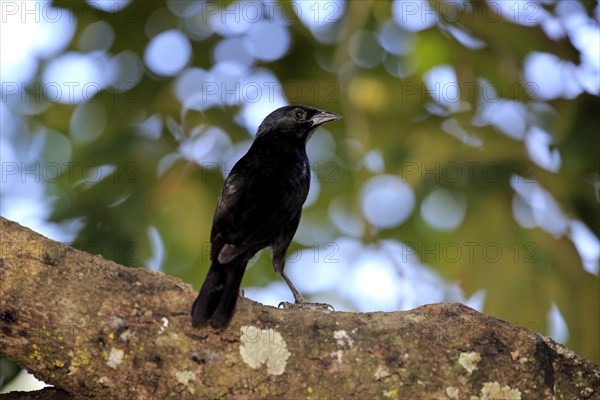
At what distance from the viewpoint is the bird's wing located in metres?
3.65

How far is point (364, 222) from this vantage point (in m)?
5.20

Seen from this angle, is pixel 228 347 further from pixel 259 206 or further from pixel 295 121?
pixel 295 121

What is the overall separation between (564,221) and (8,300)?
10.6ft

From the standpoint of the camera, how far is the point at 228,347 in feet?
9.82

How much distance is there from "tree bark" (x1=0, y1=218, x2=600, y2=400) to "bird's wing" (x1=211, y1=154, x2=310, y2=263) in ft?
1.69

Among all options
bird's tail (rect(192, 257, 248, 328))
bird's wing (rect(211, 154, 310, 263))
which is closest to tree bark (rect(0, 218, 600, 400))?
bird's tail (rect(192, 257, 248, 328))

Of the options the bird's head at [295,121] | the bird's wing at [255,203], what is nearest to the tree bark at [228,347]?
the bird's wing at [255,203]

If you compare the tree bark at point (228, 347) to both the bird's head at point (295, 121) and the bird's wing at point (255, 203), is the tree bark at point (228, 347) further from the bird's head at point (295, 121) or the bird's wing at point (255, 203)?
the bird's head at point (295, 121)

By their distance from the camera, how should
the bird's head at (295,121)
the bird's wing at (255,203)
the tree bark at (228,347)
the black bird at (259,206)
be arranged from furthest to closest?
1. the bird's head at (295,121)
2. the bird's wing at (255,203)
3. the black bird at (259,206)
4. the tree bark at (228,347)

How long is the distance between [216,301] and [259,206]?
3.22ft

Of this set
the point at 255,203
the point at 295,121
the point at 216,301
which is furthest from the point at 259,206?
the point at 295,121

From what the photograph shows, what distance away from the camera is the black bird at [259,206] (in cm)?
313

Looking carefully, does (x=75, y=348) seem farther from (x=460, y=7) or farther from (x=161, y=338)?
(x=460, y=7)

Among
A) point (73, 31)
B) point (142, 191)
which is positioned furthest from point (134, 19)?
point (142, 191)
